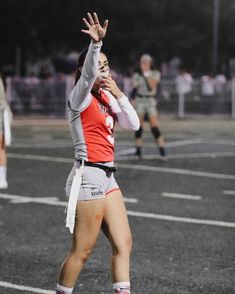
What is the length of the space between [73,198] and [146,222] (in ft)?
15.4

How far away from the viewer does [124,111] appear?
20.8 ft

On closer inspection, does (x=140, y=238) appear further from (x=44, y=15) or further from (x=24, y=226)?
(x=44, y=15)

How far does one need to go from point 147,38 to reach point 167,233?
137 ft

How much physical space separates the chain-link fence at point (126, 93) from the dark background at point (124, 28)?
34.5ft

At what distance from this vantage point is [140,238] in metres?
9.59

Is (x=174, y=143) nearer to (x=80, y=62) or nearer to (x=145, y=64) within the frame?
(x=145, y=64)

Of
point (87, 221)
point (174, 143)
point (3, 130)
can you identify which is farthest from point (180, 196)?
point (174, 143)

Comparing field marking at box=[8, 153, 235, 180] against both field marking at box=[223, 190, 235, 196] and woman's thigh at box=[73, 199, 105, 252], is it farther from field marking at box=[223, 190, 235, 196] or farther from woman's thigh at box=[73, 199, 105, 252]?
woman's thigh at box=[73, 199, 105, 252]

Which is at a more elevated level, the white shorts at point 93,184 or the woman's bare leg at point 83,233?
the white shorts at point 93,184

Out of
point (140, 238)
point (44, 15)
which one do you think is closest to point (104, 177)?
point (140, 238)

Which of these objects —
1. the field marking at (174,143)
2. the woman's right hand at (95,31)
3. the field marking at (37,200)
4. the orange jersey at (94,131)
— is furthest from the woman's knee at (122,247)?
the field marking at (174,143)

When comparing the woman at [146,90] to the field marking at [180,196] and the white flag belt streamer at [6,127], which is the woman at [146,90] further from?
the field marking at [180,196]

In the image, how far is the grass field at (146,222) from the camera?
25.2 feet

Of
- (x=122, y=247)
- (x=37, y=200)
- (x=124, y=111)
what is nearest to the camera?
(x=122, y=247)
